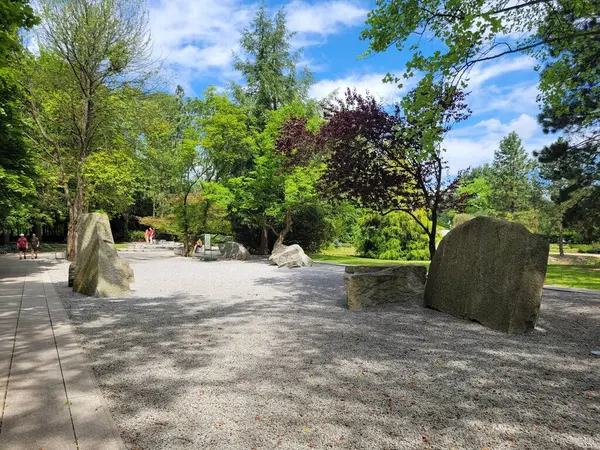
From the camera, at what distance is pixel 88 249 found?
9.16m

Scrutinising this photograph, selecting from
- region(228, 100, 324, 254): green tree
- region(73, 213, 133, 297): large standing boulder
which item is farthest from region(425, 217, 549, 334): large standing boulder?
region(228, 100, 324, 254): green tree

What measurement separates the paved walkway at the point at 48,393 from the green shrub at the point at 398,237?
1923cm

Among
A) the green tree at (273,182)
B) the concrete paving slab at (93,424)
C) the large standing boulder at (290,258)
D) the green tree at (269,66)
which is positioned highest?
the green tree at (269,66)

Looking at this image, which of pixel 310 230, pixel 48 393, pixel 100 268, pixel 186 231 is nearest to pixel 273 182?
pixel 186 231

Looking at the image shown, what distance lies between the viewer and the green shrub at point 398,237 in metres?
23.1

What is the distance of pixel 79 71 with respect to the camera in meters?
17.2

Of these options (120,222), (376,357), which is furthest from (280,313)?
(120,222)

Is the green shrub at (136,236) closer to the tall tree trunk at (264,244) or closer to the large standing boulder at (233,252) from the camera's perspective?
the tall tree trunk at (264,244)

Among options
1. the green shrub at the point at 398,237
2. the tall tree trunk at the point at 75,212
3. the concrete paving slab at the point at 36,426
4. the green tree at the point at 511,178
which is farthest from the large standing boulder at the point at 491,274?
the green tree at the point at 511,178

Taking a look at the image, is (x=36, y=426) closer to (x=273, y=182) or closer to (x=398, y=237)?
(x=273, y=182)

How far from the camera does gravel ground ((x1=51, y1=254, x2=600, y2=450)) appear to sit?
2.74 meters

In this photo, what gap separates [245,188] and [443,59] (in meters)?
15.9

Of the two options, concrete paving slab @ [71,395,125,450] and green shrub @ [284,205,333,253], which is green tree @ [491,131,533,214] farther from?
concrete paving slab @ [71,395,125,450]

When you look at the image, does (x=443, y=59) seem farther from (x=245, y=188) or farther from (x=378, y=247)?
(x=378, y=247)
